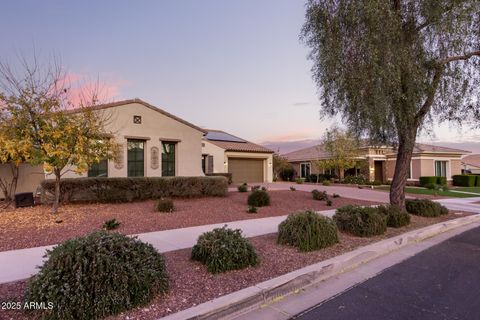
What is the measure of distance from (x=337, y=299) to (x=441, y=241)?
5480 millimetres

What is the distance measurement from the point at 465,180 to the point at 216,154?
80.6ft

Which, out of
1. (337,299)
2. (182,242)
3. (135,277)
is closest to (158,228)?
(182,242)

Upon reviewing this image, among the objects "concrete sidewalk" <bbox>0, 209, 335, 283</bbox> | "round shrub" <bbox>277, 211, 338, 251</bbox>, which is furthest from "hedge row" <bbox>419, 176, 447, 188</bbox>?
"round shrub" <bbox>277, 211, 338, 251</bbox>

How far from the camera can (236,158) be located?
92.6 feet

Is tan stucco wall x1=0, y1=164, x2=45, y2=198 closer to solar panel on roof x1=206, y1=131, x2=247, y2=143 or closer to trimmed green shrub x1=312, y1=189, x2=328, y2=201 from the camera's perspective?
trimmed green shrub x1=312, y1=189, x2=328, y2=201

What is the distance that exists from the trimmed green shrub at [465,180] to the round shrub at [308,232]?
31.2 metres

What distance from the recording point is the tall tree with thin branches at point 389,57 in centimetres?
844

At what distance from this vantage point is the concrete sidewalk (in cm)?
500

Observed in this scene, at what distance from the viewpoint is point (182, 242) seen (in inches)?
275

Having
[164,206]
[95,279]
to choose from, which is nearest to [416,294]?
[95,279]

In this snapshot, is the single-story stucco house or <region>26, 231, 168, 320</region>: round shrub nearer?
<region>26, 231, 168, 320</region>: round shrub

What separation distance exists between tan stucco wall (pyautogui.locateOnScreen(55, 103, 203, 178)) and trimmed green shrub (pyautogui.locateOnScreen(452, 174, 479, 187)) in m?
27.5

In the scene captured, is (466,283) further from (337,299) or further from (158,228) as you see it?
(158,228)

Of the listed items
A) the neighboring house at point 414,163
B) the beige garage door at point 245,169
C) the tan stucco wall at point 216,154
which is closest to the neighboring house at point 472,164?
the neighboring house at point 414,163
